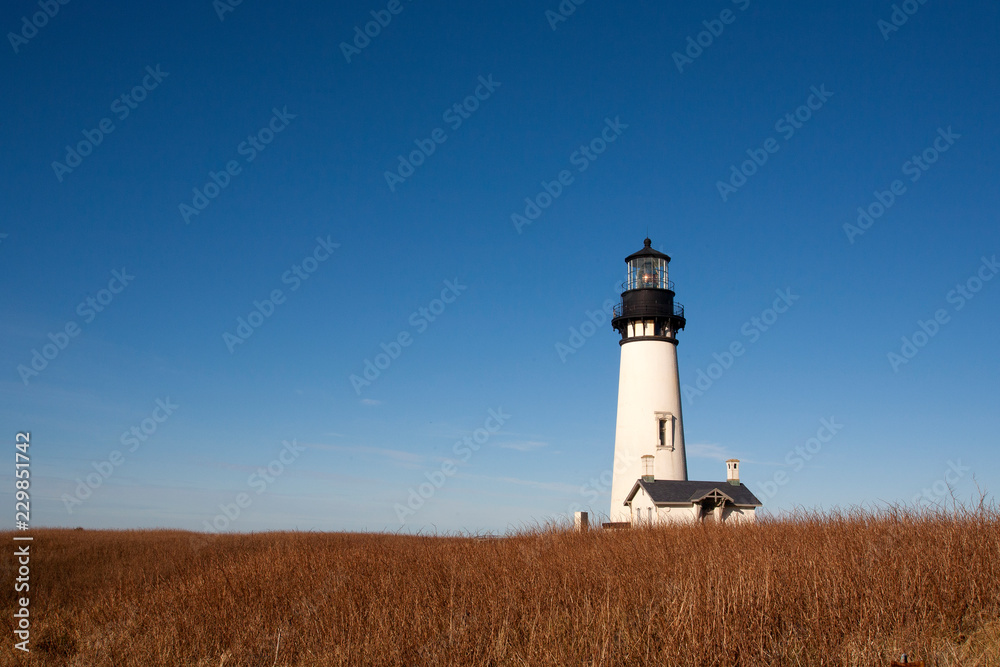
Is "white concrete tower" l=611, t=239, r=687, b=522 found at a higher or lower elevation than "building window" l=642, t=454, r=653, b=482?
higher

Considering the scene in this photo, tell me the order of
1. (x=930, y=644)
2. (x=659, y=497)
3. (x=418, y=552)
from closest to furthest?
(x=930, y=644), (x=418, y=552), (x=659, y=497)

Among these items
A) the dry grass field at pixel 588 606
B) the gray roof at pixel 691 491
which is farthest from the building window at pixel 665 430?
the dry grass field at pixel 588 606

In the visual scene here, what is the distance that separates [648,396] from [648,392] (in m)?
0.18

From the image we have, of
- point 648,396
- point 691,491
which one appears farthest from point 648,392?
point 691,491

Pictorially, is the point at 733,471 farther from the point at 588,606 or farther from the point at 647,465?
the point at 588,606

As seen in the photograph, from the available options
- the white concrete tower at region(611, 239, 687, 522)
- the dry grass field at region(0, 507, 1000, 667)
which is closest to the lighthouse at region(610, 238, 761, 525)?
the white concrete tower at region(611, 239, 687, 522)

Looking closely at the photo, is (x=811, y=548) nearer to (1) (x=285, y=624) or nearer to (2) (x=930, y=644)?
(2) (x=930, y=644)

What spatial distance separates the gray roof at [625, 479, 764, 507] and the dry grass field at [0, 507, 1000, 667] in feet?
41.8

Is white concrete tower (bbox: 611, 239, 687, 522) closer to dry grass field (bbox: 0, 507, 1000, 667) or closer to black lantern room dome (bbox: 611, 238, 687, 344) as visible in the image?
black lantern room dome (bbox: 611, 238, 687, 344)

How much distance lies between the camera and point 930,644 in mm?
6633

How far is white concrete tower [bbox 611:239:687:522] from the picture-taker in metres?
28.4

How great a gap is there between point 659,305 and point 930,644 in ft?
76.7

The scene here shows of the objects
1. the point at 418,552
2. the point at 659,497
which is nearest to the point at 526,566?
the point at 418,552

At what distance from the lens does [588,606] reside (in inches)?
291
